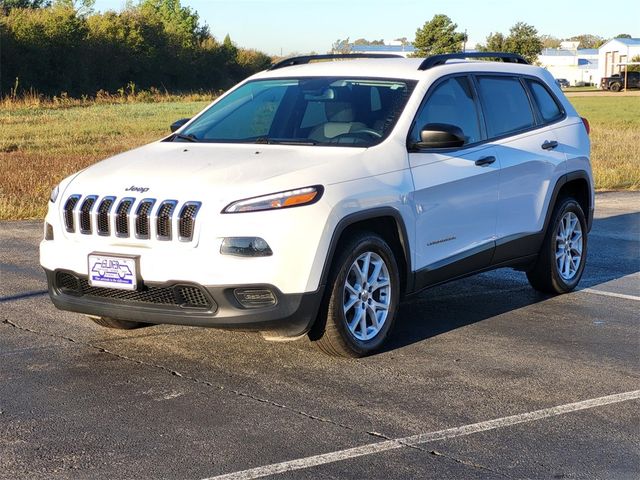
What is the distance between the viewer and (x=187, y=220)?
5918 mm

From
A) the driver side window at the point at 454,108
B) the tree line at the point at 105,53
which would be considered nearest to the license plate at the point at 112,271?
the driver side window at the point at 454,108

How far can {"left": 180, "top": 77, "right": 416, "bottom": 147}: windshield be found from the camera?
6969 mm

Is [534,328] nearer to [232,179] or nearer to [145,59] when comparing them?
[232,179]

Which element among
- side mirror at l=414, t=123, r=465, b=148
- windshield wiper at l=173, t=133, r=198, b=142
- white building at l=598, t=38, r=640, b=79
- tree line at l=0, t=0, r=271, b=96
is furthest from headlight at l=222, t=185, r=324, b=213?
white building at l=598, t=38, r=640, b=79

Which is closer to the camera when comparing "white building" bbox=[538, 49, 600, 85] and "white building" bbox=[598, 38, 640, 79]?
"white building" bbox=[598, 38, 640, 79]

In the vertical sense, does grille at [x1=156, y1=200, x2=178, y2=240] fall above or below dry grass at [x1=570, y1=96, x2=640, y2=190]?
above

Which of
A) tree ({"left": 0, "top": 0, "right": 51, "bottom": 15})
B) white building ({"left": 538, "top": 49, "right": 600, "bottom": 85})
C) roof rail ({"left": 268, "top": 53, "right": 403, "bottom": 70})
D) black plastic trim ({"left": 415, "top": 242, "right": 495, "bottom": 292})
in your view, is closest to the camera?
black plastic trim ({"left": 415, "top": 242, "right": 495, "bottom": 292})

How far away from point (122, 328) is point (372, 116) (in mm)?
2165

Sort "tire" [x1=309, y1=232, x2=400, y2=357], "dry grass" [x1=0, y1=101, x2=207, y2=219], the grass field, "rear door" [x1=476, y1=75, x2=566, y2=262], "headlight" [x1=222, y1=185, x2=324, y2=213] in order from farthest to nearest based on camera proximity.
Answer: the grass field → "dry grass" [x1=0, y1=101, x2=207, y2=219] → "rear door" [x1=476, y1=75, x2=566, y2=262] → "tire" [x1=309, y1=232, x2=400, y2=357] → "headlight" [x1=222, y1=185, x2=324, y2=213]

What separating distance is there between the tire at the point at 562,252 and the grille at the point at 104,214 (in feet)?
12.0

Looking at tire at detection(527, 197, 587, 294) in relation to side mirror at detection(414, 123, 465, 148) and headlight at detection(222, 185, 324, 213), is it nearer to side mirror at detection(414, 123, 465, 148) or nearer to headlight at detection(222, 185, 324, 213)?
side mirror at detection(414, 123, 465, 148)

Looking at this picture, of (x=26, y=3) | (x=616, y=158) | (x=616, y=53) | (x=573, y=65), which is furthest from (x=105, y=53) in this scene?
(x=573, y=65)

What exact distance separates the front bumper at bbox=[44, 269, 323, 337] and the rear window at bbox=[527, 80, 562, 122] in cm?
330

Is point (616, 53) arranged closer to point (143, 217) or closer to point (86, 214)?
point (86, 214)
